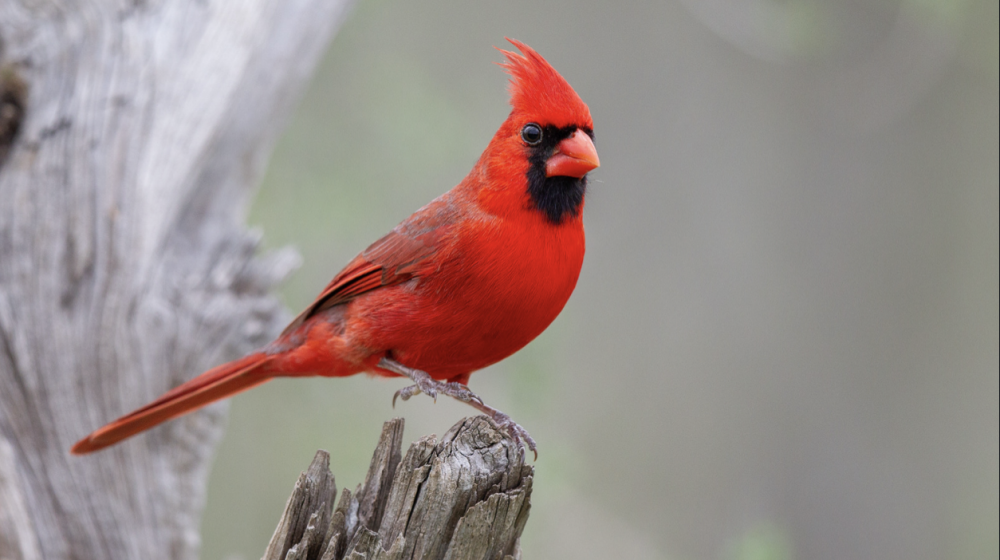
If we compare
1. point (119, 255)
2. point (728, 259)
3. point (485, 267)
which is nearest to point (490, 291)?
point (485, 267)

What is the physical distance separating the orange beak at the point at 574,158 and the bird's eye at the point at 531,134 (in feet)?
0.19

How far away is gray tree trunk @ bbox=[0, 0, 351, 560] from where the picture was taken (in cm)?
230

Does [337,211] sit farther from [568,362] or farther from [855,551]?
[855,551]

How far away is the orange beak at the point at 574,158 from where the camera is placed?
1.97m

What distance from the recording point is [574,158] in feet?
6.52

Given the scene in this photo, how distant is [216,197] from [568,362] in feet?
7.51

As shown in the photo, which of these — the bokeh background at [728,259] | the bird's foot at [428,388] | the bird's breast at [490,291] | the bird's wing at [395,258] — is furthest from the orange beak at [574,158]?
the bokeh background at [728,259]

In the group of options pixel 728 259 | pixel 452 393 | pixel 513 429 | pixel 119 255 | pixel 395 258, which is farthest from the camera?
pixel 728 259

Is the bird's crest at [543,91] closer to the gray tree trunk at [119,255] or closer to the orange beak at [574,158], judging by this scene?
the orange beak at [574,158]

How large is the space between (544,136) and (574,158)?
0.11 meters

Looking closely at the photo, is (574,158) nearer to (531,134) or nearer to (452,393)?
(531,134)

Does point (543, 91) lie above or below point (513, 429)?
above

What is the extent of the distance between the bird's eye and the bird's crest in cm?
2

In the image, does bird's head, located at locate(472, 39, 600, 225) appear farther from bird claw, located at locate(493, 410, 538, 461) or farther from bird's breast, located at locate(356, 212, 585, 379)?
bird claw, located at locate(493, 410, 538, 461)
